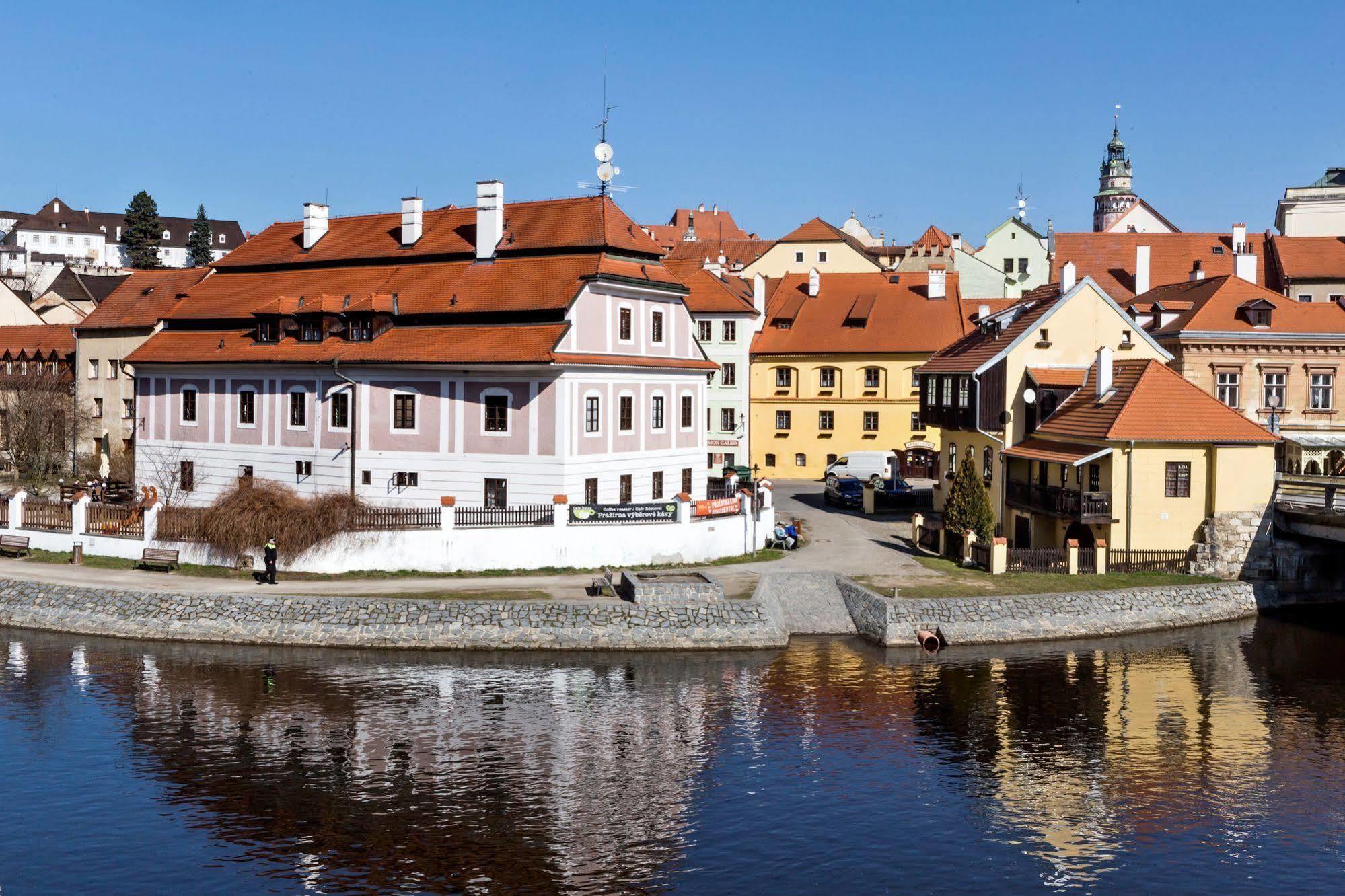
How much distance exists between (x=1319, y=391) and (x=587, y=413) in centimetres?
3601

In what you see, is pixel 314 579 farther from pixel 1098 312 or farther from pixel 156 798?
pixel 1098 312

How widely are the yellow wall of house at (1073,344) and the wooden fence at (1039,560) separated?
8.35 m

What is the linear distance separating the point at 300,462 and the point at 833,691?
27.0 meters

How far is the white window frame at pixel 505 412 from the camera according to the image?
1826 inches

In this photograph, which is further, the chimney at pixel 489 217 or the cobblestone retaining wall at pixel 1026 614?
the chimney at pixel 489 217

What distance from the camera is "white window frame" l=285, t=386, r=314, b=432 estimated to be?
5081 cm

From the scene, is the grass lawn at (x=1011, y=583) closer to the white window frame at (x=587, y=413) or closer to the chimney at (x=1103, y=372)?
the chimney at (x=1103, y=372)

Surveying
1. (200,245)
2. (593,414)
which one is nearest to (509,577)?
(593,414)

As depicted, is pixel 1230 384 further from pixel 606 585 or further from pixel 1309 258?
pixel 606 585

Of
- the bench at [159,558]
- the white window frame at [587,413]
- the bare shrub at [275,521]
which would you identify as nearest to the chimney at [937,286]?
the white window frame at [587,413]

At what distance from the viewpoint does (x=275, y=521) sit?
42.1m

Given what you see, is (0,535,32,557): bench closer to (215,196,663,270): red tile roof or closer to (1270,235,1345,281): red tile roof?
(215,196,663,270): red tile roof

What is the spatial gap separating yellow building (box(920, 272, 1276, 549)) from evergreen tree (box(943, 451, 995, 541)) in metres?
0.82

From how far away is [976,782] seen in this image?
27.4 m
